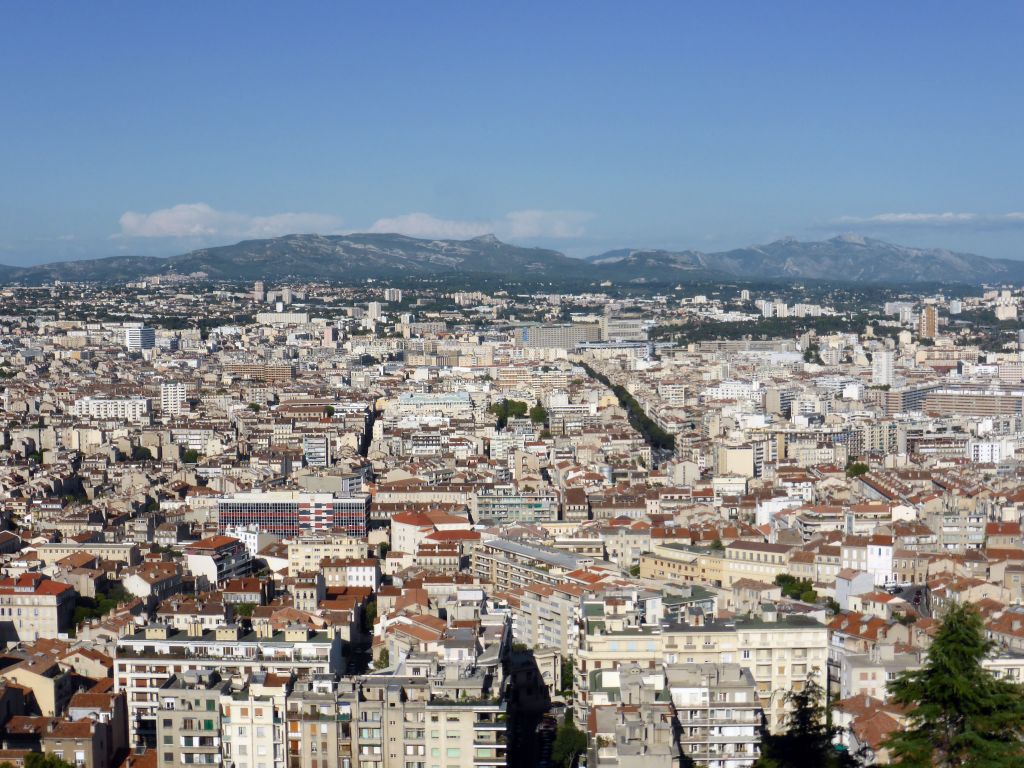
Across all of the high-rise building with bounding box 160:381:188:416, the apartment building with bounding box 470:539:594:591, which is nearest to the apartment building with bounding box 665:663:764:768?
the apartment building with bounding box 470:539:594:591

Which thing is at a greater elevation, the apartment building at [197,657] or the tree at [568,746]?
the apartment building at [197,657]

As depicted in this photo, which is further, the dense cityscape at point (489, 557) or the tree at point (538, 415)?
the tree at point (538, 415)

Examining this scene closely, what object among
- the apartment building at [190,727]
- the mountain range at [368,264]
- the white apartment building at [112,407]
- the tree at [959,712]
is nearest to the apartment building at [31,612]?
the apartment building at [190,727]

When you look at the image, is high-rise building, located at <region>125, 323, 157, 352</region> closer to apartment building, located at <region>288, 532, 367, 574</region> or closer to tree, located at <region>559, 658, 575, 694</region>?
apartment building, located at <region>288, 532, 367, 574</region>

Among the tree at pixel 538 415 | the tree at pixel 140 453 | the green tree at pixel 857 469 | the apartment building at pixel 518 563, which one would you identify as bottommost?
the tree at pixel 140 453

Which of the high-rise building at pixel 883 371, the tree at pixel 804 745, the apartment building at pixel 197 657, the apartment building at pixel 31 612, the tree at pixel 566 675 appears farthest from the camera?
the high-rise building at pixel 883 371

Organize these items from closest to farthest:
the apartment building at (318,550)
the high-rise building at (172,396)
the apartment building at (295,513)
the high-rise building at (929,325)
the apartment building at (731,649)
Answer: the apartment building at (731,649)
the apartment building at (318,550)
the apartment building at (295,513)
the high-rise building at (172,396)
the high-rise building at (929,325)

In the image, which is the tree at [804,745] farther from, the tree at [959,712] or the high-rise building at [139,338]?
the high-rise building at [139,338]
